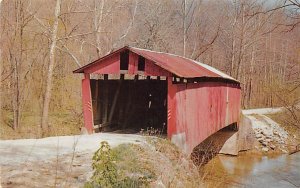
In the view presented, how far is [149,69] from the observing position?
1066 centimetres

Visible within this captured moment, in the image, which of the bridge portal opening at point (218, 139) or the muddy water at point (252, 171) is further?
the bridge portal opening at point (218, 139)

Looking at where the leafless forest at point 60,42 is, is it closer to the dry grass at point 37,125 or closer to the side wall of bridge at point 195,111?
the dry grass at point 37,125

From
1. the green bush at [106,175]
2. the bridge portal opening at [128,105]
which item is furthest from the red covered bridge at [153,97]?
the green bush at [106,175]

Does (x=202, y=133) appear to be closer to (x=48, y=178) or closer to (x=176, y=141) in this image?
(x=176, y=141)

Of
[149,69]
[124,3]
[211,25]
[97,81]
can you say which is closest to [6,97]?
[124,3]

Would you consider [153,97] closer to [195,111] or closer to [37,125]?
[195,111]

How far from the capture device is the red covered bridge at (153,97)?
10406mm

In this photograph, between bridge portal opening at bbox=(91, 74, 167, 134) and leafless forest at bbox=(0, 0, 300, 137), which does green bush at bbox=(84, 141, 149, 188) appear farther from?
leafless forest at bbox=(0, 0, 300, 137)

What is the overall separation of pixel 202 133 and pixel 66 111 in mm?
Result: 9538

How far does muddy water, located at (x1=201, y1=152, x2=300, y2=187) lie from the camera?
14.3 meters

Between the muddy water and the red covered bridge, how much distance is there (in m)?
2.05

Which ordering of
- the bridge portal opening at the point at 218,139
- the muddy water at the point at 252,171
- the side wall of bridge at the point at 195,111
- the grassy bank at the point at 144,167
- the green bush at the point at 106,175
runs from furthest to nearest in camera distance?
the bridge portal opening at the point at 218,139
the muddy water at the point at 252,171
the side wall of bridge at the point at 195,111
the grassy bank at the point at 144,167
the green bush at the point at 106,175

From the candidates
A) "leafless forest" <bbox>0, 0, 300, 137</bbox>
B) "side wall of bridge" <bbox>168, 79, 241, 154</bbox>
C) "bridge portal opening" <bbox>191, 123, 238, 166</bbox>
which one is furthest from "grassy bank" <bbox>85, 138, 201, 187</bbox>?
"bridge portal opening" <bbox>191, 123, 238, 166</bbox>

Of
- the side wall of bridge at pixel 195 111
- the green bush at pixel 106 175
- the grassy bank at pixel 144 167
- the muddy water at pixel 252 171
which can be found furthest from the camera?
the muddy water at pixel 252 171
